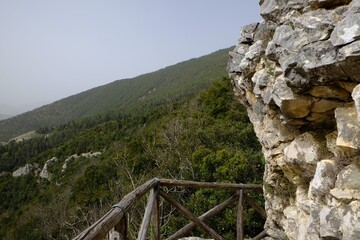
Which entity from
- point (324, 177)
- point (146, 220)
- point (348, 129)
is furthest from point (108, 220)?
point (348, 129)

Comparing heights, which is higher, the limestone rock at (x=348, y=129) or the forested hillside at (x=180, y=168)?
the limestone rock at (x=348, y=129)

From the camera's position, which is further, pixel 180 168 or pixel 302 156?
pixel 180 168

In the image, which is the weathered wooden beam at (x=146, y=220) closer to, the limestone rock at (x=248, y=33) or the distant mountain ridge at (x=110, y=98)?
the limestone rock at (x=248, y=33)

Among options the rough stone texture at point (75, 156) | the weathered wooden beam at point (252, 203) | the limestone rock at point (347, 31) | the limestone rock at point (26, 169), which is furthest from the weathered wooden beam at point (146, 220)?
the limestone rock at point (26, 169)

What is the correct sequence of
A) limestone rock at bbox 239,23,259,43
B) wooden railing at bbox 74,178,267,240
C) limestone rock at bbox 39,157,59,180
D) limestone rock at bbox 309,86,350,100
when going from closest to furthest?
wooden railing at bbox 74,178,267,240, limestone rock at bbox 309,86,350,100, limestone rock at bbox 239,23,259,43, limestone rock at bbox 39,157,59,180

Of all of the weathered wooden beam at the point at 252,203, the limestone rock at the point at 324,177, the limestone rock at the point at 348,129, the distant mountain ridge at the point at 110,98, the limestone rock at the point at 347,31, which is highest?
the limestone rock at the point at 347,31

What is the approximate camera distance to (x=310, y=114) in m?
4.66

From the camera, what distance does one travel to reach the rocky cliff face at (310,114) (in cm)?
366

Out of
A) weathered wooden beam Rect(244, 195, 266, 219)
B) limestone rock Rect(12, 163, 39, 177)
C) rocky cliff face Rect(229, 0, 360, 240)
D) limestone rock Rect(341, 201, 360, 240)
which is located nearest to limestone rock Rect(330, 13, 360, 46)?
rocky cliff face Rect(229, 0, 360, 240)

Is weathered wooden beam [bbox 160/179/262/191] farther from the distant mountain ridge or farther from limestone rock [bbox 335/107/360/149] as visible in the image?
the distant mountain ridge

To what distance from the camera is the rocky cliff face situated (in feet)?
12.0

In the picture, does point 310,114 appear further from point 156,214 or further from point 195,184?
point 156,214

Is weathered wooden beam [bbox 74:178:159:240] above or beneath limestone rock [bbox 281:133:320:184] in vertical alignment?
above

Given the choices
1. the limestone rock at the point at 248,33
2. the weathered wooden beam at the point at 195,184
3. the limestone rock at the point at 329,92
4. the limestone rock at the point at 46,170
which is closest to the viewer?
the limestone rock at the point at 329,92
